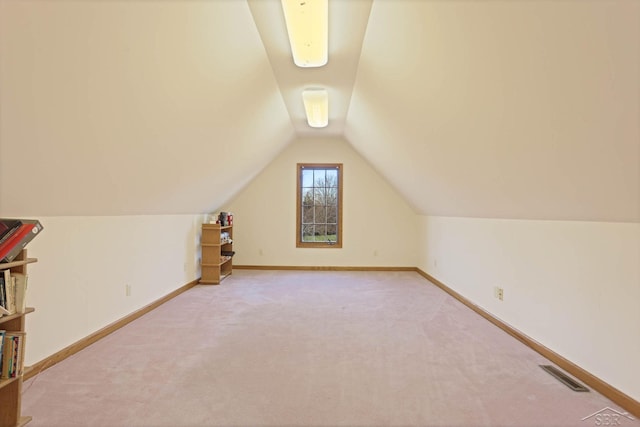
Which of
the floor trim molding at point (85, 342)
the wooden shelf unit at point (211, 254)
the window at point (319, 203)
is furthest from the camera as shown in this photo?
the window at point (319, 203)

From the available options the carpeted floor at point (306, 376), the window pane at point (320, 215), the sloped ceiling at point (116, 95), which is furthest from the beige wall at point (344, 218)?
the sloped ceiling at point (116, 95)

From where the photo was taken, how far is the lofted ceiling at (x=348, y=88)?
1.31m

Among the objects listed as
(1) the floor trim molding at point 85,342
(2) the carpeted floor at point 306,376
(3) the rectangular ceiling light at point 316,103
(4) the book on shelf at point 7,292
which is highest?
(3) the rectangular ceiling light at point 316,103

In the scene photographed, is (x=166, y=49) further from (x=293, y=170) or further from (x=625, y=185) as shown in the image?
(x=293, y=170)

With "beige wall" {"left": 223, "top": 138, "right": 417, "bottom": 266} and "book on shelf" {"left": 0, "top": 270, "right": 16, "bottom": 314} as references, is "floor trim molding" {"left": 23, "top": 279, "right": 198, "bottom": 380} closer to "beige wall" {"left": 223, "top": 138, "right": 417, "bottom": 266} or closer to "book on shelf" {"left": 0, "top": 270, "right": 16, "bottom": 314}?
"book on shelf" {"left": 0, "top": 270, "right": 16, "bottom": 314}

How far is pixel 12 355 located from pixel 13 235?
1.92ft

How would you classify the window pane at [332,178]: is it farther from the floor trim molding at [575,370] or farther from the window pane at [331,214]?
the floor trim molding at [575,370]

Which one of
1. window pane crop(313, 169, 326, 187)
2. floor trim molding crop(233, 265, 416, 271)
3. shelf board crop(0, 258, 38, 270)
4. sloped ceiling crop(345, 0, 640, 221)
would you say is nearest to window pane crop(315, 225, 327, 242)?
floor trim molding crop(233, 265, 416, 271)

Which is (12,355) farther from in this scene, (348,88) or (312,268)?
(312,268)

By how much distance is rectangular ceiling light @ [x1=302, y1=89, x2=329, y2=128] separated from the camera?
11.3 ft

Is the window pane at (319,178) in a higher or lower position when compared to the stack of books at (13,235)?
higher

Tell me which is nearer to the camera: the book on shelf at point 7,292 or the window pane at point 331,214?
the book on shelf at point 7,292

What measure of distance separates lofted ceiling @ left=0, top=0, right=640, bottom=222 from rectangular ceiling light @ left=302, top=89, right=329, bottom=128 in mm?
142

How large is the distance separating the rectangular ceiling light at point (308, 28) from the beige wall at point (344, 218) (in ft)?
13.0
